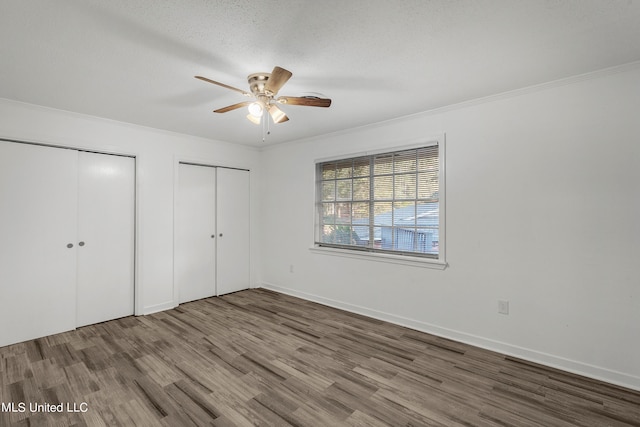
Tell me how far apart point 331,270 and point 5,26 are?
372cm

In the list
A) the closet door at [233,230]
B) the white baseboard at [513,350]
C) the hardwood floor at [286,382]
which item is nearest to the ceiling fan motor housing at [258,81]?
the hardwood floor at [286,382]

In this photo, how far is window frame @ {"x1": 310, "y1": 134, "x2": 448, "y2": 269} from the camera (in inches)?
128

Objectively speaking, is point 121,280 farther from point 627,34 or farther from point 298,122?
point 627,34

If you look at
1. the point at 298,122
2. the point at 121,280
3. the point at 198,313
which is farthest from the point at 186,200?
the point at 298,122

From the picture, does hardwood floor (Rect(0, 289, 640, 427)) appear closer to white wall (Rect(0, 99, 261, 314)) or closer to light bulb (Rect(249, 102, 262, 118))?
white wall (Rect(0, 99, 261, 314))

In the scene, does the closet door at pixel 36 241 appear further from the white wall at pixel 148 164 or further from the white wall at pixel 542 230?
the white wall at pixel 542 230

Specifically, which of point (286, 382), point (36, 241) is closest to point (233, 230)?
point (36, 241)

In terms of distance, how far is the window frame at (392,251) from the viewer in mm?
3242

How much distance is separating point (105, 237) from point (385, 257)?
11.1 ft

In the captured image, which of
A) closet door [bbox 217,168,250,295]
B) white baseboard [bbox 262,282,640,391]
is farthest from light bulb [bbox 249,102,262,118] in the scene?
white baseboard [bbox 262,282,640,391]

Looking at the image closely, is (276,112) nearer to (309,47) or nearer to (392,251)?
(309,47)

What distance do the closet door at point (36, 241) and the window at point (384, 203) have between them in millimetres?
3006

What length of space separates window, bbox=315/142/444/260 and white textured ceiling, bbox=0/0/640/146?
2.64 feet

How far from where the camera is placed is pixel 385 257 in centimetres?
370
